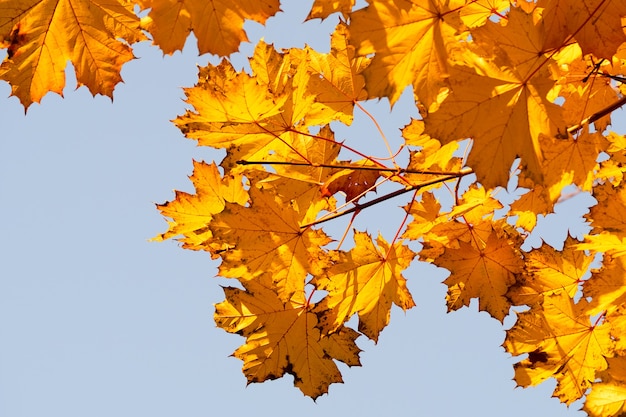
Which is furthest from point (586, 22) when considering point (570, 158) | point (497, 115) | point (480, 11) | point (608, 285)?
point (608, 285)

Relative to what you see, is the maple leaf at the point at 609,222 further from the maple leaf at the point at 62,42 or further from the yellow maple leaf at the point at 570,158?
the maple leaf at the point at 62,42

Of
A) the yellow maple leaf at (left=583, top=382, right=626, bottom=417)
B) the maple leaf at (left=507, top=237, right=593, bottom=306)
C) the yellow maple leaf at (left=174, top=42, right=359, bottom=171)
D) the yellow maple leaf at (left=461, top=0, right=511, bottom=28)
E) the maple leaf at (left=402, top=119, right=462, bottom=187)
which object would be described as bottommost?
the yellow maple leaf at (left=583, top=382, right=626, bottom=417)

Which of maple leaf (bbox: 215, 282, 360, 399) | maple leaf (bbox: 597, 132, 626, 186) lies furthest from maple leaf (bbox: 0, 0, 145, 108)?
maple leaf (bbox: 597, 132, 626, 186)

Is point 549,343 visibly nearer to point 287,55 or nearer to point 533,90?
point 533,90

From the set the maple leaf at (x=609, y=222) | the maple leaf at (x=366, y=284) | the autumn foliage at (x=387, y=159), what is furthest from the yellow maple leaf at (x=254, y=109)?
the maple leaf at (x=609, y=222)

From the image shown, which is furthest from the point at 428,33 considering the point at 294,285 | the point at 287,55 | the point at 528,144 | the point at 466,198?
the point at 294,285

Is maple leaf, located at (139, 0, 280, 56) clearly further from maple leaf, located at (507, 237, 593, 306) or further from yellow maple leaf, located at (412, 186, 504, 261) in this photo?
maple leaf, located at (507, 237, 593, 306)
